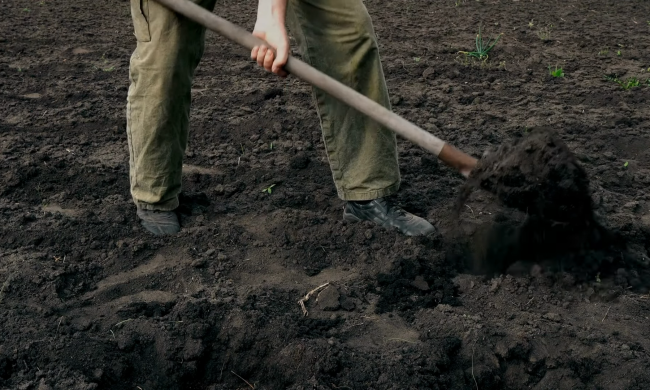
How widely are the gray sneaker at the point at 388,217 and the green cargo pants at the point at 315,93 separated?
5 cm

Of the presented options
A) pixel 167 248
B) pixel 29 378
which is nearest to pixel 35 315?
pixel 29 378

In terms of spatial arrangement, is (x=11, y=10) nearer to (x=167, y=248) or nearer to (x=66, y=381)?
(x=167, y=248)

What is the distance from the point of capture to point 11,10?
6586 mm

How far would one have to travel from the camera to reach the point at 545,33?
5.91 metres

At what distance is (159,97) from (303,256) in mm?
882

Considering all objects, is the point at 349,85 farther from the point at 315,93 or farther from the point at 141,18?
the point at 141,18

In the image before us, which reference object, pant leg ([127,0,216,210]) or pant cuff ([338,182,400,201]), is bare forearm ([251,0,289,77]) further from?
pant cuff ([338,182,400,201])

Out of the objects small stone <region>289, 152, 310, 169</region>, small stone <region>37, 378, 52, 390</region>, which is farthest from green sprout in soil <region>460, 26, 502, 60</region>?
small stone <region>37, 378, 52, 390</region>

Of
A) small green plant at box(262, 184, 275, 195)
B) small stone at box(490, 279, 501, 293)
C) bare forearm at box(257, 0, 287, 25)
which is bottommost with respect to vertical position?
small green plant at box(262, 184, 275, 195)

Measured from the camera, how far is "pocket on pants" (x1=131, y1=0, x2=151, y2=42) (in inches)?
118

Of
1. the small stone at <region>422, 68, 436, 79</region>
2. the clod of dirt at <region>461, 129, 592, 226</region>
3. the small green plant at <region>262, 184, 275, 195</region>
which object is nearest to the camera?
the clod of dirt at <region>461, 129, 592, 226</region>

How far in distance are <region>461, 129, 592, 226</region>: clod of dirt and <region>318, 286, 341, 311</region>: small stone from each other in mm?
660

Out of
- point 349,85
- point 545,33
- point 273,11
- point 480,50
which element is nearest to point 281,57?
point 273,11

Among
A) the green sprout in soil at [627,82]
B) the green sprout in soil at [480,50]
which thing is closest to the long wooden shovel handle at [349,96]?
the green sprout in soil at [627,82]
